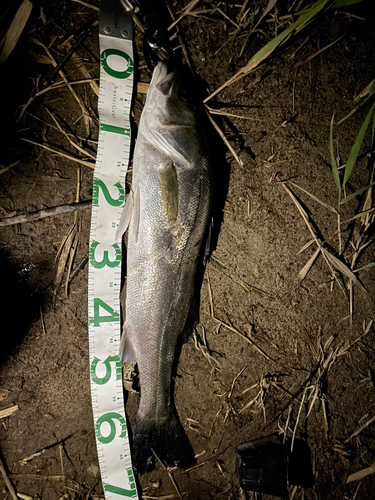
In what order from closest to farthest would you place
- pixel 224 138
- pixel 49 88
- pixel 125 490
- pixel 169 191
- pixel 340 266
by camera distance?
pixel 169 191 → pixel 49 88 → pixel 125 490 → pixel 224 138 → pixel 340 266

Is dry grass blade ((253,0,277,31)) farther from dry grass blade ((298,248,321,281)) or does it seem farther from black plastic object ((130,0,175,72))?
dry grass blade ((298,248,321,281))

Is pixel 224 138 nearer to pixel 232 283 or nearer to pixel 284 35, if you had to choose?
pixel 284 35

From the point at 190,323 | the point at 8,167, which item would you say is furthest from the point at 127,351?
the point at 8,167

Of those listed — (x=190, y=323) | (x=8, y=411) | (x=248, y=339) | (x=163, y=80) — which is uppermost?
(x=163, y=80)

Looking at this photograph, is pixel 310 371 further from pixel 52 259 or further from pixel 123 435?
pixel 52 259

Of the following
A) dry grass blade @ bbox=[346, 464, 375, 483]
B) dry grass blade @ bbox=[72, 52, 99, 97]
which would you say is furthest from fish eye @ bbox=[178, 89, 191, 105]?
dry grass blade @ bbox=[346, 464, 375, 483]

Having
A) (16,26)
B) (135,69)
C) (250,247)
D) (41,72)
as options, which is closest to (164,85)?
(135,69)

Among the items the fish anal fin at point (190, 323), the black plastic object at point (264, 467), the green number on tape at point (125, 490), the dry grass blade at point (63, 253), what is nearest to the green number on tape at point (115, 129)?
the dry grass blade at point (63, 253)
